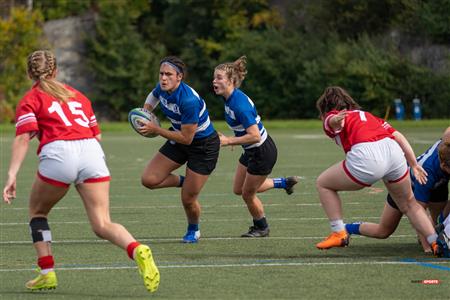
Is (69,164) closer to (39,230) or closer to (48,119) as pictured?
(48,119)

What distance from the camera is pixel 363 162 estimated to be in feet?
29.7

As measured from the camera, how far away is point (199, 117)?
416 inches

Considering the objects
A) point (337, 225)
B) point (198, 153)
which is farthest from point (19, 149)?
point (198, 153)

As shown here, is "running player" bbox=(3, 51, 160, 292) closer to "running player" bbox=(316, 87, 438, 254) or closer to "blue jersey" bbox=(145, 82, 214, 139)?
"running player" bbox=(316, 87, 438, 254)

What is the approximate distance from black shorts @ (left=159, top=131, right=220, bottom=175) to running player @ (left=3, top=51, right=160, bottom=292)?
2.75 meters

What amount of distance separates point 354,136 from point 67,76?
41015 mm

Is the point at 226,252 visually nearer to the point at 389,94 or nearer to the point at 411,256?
the point at 411,256

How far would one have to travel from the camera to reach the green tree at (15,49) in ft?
144

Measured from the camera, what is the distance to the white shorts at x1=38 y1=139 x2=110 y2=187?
771cm

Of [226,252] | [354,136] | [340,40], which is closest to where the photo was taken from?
[354,136]

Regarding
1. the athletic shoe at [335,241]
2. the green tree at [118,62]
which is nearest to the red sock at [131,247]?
the athletic shoe at [335,241]

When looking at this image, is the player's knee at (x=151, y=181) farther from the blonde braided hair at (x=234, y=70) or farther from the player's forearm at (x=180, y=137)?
the blonde braided hair at (x=234, y=70)

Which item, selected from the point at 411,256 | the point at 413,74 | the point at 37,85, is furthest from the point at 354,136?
the point at 413,74

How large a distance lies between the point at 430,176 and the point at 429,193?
0.20 meters
